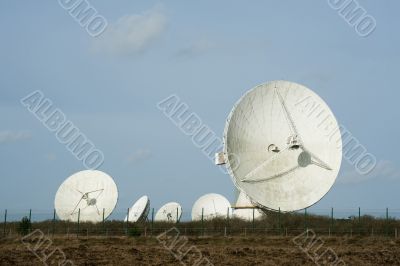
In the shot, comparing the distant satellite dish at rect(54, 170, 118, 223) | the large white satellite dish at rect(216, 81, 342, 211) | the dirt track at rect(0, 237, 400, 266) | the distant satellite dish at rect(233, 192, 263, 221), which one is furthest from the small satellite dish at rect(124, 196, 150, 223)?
the dirt track at rect(0, 237, 400, 266)

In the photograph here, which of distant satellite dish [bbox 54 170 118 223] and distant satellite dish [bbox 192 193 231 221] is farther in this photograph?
distant satellite dish [bbox 192 193 231 221]

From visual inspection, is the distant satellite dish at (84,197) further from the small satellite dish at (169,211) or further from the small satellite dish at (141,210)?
the small satellite dish at (169,211)

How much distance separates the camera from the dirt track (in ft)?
82.2

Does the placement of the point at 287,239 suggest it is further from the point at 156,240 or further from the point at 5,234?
the point at 5,234

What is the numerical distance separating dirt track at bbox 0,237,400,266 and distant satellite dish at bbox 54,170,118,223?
15795 millimetres

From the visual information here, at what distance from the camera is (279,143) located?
40.4 metres

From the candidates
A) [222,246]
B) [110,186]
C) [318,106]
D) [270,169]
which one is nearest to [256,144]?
[270,169]

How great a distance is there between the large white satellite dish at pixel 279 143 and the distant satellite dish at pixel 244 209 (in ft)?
10.6

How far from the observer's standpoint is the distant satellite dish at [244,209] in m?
43.2

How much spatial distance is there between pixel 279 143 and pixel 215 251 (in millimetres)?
13976

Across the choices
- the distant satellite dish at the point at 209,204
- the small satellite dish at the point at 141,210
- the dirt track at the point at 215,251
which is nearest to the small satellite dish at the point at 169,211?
the distant satellite dish at the point at 209,204

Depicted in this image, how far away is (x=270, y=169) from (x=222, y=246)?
Result: 35.6 feet

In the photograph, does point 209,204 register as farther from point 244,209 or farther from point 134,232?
point 134,232

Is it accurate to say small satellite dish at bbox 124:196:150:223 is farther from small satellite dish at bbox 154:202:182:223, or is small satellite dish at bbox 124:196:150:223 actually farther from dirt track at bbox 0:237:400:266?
dirt track at bbox 0:237:400:266
